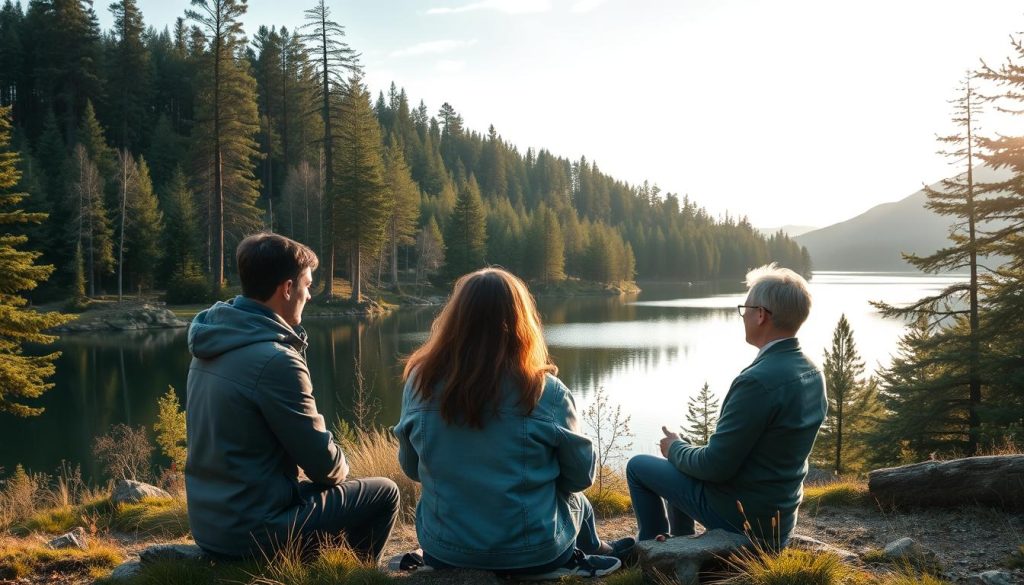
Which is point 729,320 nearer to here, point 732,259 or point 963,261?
point 963,261

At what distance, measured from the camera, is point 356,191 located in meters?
39.4

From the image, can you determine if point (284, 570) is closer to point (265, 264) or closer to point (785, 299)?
point (265, 264)

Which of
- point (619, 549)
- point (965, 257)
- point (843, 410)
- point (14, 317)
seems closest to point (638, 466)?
point (619, 549)

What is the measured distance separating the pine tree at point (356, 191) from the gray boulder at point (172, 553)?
121 feet

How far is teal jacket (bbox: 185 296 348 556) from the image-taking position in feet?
8.82

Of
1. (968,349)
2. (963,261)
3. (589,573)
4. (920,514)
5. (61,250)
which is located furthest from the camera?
(61,250)

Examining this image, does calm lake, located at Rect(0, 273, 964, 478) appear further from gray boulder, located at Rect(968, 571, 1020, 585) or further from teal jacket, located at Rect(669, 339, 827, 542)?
teal jacket, located at Rect(669, 339, 827, 542)

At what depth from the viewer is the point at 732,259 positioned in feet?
342

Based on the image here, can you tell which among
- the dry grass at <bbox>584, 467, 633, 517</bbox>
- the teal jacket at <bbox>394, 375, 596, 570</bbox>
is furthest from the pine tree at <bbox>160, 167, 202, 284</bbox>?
the teal jacket at <bbox>394, 375, 596, 570</bbox>

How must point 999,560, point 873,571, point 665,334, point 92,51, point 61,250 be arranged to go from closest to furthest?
point 873,571, point 999,560, point 665,334, point 61,250, point 92,51

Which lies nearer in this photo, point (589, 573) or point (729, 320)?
point (589, 573)

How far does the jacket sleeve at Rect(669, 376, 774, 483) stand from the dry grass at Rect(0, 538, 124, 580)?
9.81 ft

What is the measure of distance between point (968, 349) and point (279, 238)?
13979mm

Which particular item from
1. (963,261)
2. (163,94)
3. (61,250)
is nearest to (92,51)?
(163,94)
